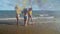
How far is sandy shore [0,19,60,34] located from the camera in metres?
1.55

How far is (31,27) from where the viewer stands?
1.57 meters

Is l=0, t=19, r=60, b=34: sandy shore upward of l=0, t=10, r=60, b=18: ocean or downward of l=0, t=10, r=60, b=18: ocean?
downward

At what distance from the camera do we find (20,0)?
154 centimetres

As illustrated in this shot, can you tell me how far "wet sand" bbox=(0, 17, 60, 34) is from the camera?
5.09ft

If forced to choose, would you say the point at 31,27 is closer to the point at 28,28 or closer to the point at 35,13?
the point at 28,28

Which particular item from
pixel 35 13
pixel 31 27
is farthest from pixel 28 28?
pixel 35 13

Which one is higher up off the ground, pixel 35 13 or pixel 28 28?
pixel 35 13

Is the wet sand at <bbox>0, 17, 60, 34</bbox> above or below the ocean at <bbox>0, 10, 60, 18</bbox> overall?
below

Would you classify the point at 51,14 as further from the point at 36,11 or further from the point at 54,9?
the point at 36,11

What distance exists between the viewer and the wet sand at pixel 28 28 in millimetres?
1551

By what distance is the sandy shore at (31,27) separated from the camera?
155 cm

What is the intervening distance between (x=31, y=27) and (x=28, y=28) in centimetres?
4

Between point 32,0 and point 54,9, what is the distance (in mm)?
288

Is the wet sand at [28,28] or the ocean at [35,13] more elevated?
the ocean at [35,13]
